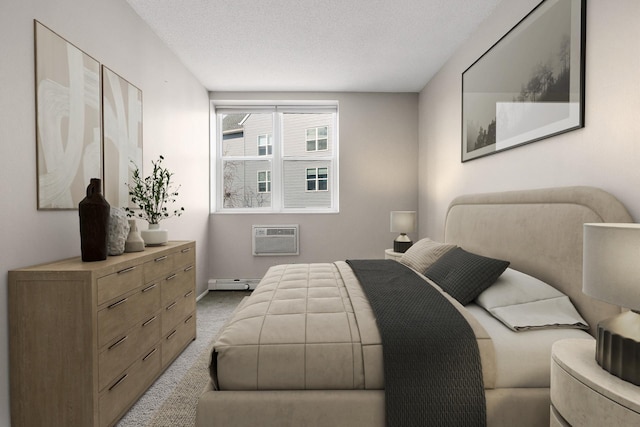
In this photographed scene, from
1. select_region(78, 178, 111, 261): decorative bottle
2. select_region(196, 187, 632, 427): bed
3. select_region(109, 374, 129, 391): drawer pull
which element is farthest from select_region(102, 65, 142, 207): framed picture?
select_region(196, 187, 632, 427): bed

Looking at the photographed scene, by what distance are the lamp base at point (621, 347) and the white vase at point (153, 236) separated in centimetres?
266

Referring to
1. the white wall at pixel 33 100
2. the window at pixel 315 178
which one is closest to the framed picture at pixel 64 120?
the white wall at pixel 33 100

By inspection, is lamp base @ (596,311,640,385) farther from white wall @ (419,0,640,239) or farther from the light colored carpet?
the light colored carpet

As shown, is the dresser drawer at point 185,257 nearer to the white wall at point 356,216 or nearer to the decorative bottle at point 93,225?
the decorative bottle at point 93,225

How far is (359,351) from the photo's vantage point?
1.47m

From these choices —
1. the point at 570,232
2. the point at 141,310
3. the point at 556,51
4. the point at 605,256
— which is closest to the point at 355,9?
the point at 556,51

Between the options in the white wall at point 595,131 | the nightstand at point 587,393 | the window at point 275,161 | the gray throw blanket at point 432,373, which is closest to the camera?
the nightstand at point 587,393

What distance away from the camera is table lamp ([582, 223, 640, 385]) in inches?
38.6

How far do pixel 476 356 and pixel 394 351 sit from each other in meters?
0.36

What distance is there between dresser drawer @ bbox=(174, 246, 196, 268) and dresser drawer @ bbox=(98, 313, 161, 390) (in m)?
0.48

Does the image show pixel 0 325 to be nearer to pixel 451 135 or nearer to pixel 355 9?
pixel 355 9

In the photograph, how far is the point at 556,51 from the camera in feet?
6.63

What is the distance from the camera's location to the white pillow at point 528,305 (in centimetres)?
162

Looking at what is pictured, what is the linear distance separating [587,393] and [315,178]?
4238mm
